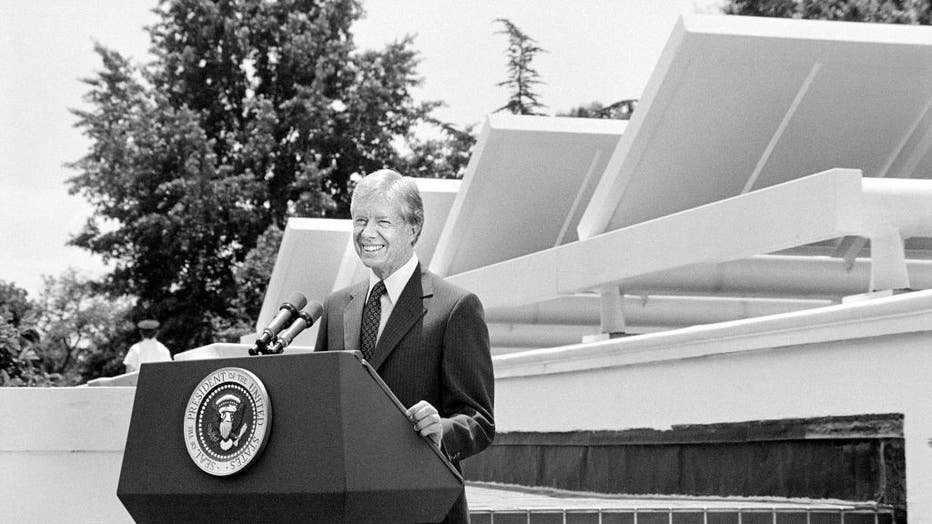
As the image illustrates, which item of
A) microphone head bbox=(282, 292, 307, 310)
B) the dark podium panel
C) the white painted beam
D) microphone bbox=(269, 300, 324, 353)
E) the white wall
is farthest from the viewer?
the white painted beam

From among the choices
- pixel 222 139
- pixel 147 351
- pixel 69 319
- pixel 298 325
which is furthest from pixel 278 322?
pixel 69 319

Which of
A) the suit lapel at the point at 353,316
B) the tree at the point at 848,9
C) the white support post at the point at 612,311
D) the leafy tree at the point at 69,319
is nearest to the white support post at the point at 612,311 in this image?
the white support post at the point at 612,311

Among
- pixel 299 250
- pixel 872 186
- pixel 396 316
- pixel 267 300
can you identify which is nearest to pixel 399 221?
pixel 396 316

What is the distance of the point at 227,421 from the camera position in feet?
7.70

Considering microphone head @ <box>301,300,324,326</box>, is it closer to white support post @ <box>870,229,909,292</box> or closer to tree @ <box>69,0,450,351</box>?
white support post @ <box>870,229,909,292</box>

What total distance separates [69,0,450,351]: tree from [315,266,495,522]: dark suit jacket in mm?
35971

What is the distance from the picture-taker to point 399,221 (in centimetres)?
269

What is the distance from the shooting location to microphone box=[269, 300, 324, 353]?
258 centimetres

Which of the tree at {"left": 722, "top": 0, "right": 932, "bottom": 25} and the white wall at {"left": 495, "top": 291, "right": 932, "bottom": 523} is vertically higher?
the tree at {"left": 722, "top": 0, "right": 932, "bottom": 25}

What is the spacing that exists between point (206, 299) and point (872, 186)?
36.7m

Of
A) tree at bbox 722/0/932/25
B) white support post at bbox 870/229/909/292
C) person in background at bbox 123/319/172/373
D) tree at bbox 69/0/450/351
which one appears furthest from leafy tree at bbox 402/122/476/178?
white support post at bbox 870/229/909/292

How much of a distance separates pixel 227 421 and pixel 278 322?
28 centimetres

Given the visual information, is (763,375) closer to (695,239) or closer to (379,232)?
(695,239)

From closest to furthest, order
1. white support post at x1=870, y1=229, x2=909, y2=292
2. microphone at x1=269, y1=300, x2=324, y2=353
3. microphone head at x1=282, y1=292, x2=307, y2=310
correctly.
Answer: microphone at x1=269, y1=300, x2=324, y2=353, microphone head at x1=282, y1=292, x2=307, y2=310, white support post at x1=870, y1=229, x2=909, y2=292
